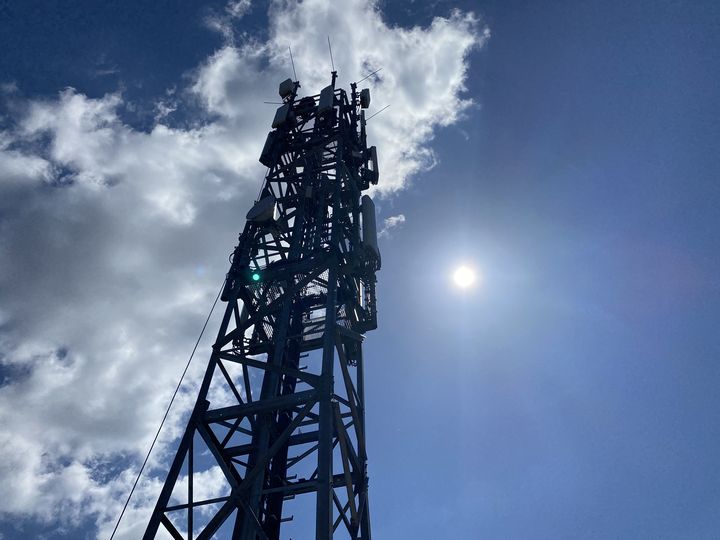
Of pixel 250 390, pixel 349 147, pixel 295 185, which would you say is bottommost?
pixel 250 390

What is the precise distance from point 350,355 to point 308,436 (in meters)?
4.22

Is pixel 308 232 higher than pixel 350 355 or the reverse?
higher

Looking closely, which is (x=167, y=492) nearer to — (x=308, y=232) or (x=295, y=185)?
(x=308, y=232)

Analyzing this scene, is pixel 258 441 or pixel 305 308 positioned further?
pixel 305 308

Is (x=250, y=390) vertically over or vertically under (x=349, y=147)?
under

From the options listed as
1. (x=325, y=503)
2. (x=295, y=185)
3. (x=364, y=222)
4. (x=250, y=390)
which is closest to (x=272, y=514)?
(x=250, y=390)

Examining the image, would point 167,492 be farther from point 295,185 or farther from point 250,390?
point 295,185

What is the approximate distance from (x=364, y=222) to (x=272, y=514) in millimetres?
10000

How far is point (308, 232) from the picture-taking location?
20312mm

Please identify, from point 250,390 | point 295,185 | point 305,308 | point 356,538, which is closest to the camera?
point 356,538

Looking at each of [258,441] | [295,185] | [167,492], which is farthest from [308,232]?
[167,492]

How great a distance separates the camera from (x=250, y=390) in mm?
14992

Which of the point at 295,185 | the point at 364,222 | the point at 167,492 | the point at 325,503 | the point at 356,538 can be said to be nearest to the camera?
the point at 325,503

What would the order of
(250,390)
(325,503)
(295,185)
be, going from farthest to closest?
(295,185) < (250,390) < (325,503)
